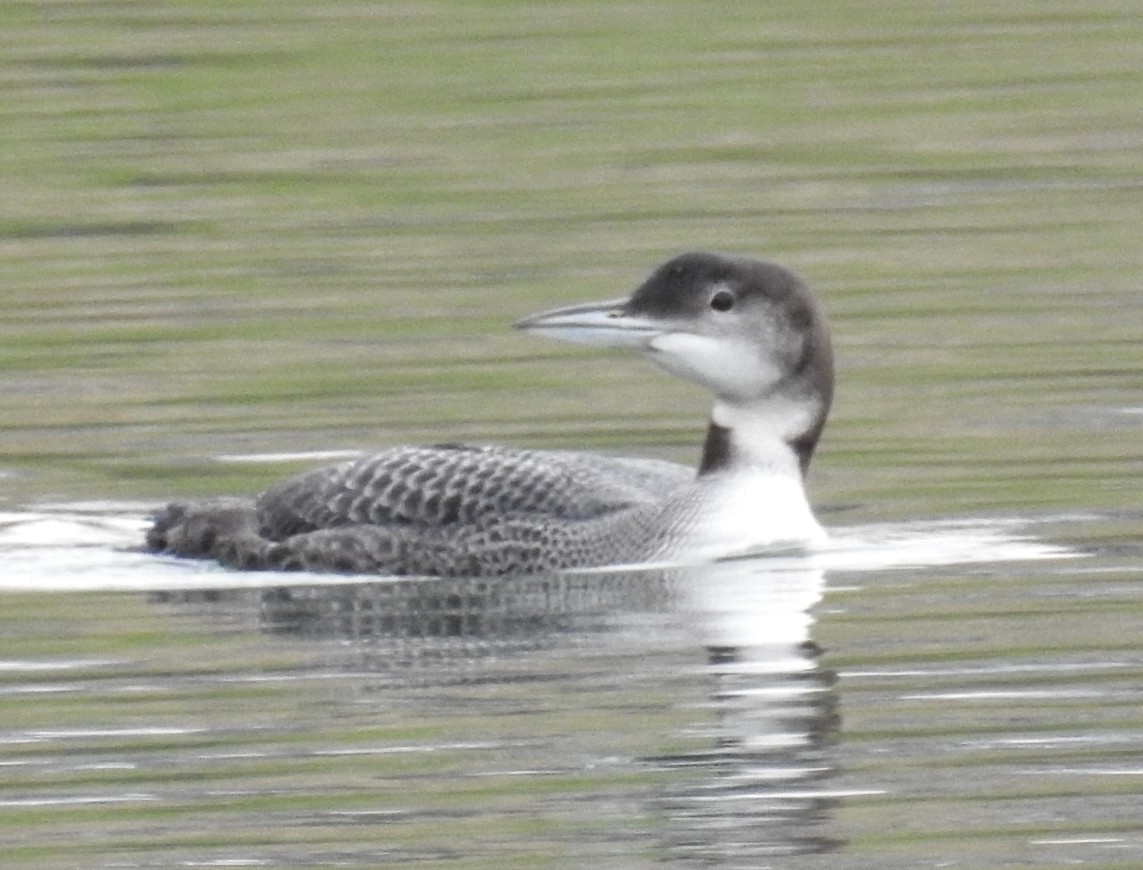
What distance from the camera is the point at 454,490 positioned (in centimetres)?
1111

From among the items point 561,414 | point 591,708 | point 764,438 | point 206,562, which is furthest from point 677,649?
point 561,414

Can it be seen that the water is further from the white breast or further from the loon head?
the loon head

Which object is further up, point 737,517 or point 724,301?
point 724,301

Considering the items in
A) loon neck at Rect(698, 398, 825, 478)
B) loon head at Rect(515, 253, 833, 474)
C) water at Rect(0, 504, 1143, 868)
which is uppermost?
loon head at Rect(515, 253, 833, 474)

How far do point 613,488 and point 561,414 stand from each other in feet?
5.06

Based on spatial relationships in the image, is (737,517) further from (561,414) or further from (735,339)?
(561,414)

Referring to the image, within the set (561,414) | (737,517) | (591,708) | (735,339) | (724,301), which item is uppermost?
(724,301)

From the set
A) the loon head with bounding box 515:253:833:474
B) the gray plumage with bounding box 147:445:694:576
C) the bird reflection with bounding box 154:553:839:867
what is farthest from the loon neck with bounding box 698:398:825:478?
the bird reflection with bounding box 154:553:839:867

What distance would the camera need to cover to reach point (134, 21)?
2034 centimetres

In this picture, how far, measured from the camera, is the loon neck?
1122cm

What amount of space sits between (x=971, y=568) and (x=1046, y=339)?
2945 millimetres

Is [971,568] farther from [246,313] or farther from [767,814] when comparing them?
[246,313]

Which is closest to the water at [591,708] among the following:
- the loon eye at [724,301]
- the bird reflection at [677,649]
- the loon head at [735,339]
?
the bird reflection at [677,649]

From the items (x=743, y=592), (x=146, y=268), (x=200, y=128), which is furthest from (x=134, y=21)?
(x=743, y=592)
